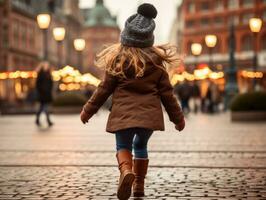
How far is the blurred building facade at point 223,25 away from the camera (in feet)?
273

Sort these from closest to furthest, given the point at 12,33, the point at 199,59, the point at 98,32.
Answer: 1. the point at 12,33
2. the point at 199,59
3. the point at 98,32

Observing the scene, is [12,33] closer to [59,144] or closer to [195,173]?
[59,144]

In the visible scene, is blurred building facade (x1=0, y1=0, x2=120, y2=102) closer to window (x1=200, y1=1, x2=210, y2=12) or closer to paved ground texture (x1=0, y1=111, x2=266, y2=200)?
window (x1=200, y1=1, x2=210, y2=12)

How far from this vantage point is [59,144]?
1238 cm

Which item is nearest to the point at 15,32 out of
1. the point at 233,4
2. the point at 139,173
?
the point at 233,4

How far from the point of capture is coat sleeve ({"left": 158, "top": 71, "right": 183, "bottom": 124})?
586 centimetres

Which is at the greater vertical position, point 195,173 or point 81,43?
point 81,43

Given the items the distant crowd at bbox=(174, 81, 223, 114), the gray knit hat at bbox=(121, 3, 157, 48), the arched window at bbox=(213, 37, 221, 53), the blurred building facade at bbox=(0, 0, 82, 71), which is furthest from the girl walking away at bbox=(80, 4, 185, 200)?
the arched window at bbox=(213, 37, 221, 53)

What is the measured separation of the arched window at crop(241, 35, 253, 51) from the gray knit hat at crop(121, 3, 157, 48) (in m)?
80.2

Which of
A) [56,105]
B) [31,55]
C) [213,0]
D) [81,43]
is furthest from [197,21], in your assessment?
[56,105]

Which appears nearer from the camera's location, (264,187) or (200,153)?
(264,187)

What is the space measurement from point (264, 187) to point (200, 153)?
3.87 meters

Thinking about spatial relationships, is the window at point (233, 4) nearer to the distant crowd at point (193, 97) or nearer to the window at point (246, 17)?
the window at point (246, 17)

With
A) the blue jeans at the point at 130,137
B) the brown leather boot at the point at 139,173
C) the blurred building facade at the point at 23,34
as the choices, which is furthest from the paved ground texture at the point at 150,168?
the blurred building facade at the point at 23,34
